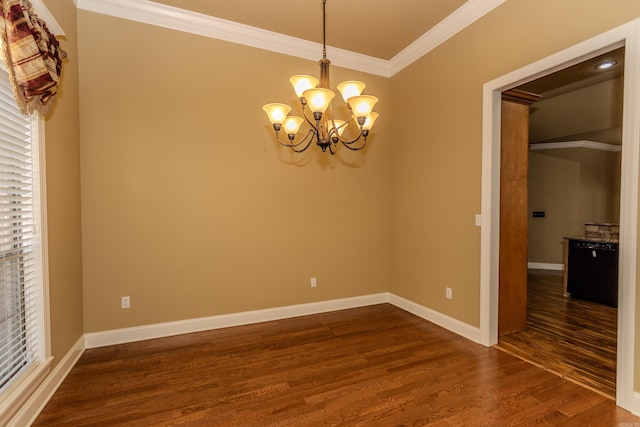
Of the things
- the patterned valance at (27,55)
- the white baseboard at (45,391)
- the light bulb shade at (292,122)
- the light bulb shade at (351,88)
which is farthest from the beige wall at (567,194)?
the patterned valance at (27,55)

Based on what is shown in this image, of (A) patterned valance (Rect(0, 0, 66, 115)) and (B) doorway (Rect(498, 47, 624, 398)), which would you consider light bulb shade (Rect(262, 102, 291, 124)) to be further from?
(B) doorway (Rect(498, 47, 624, 398))

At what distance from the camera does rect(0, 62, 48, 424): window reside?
177 centimetres

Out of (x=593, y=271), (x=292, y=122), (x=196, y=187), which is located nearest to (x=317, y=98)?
(x=292, y=122)

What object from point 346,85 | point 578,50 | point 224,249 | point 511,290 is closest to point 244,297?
point 224,249

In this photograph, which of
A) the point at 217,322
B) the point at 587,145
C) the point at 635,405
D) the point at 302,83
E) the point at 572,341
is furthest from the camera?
the point at 587,145

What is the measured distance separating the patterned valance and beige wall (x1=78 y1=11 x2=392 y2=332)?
107 cm

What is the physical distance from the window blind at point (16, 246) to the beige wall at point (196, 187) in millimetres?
855

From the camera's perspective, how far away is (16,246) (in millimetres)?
1976

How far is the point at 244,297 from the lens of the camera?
3.48 meters

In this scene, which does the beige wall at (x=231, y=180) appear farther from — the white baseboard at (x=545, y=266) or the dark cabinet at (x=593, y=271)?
the white baseboard at (x=545, y=266)

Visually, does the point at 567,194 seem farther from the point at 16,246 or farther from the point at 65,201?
the point at 16,246

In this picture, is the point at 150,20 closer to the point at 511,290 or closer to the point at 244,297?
the point at 244,297

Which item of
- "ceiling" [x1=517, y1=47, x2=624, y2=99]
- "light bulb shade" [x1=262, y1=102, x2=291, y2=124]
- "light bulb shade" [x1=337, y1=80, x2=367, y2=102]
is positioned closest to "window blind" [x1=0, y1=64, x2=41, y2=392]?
"light bulb shade" [x1=262, y1=102, x2=291, y2=124]

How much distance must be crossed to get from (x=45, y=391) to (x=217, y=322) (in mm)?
1461
